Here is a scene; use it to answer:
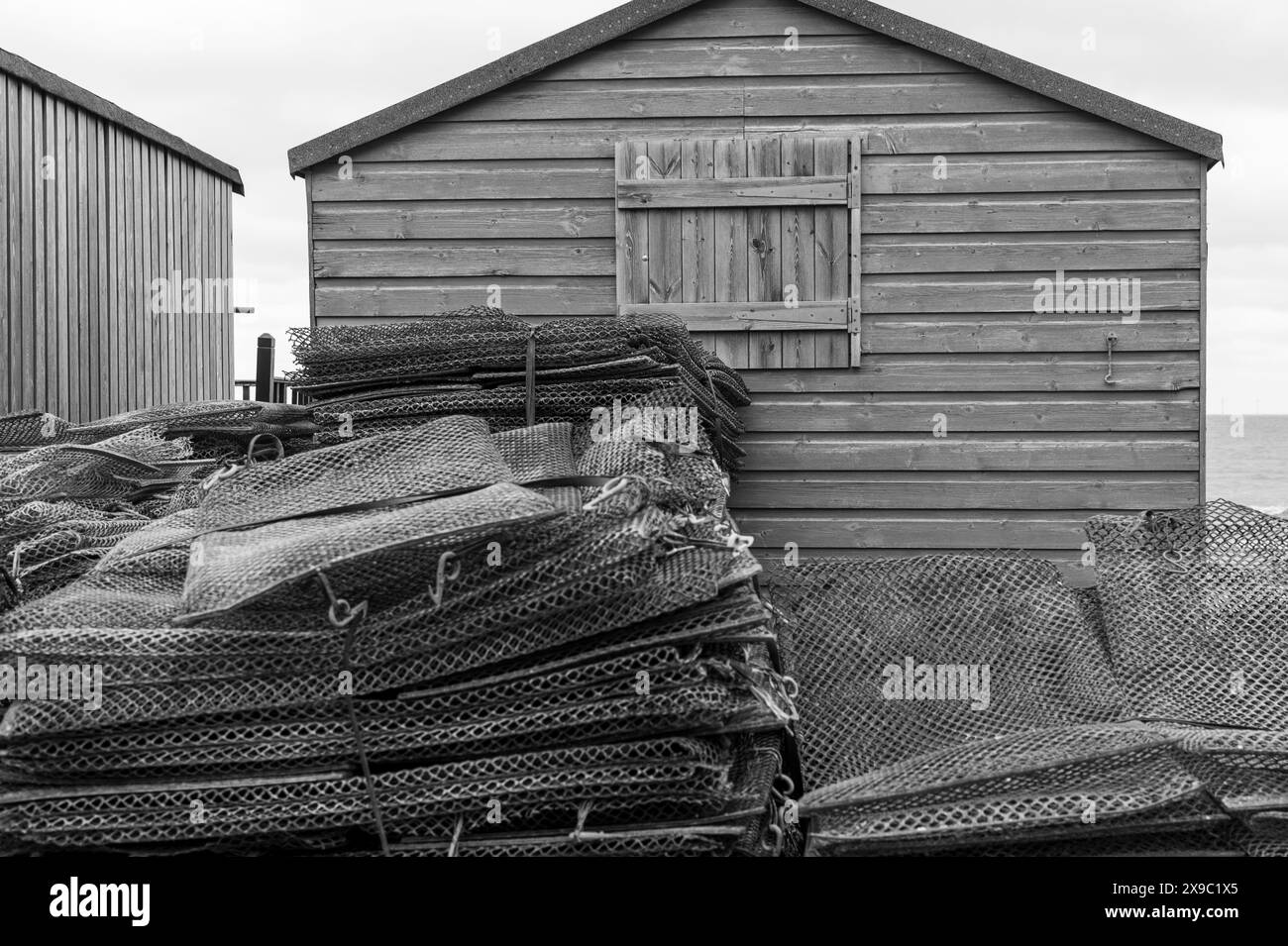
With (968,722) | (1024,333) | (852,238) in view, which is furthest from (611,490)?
(1024,333)

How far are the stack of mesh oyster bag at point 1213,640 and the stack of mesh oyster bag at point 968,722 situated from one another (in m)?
0.07

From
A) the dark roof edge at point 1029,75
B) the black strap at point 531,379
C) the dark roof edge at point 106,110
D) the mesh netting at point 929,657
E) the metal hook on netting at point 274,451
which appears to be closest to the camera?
the mesh netting at point 929,657

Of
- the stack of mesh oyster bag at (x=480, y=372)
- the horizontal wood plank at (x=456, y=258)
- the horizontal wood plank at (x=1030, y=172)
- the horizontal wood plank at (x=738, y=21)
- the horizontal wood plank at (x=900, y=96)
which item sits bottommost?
the stack of mesh oyster bag at (x=480, y=372)

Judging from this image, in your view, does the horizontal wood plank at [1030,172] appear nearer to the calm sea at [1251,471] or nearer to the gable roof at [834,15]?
the gable roof at [834,15]

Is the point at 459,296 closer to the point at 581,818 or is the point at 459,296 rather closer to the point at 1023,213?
the point at 1023,213

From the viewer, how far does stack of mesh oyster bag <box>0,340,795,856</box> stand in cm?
226

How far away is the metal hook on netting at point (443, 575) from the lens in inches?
88.5

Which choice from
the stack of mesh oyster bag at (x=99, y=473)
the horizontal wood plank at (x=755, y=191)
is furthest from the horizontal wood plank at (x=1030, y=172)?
the stack of mesh oyster bag at (x=99, y=473)

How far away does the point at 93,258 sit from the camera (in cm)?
946

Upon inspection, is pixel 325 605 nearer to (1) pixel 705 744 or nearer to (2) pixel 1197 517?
(1) pixel 705 744

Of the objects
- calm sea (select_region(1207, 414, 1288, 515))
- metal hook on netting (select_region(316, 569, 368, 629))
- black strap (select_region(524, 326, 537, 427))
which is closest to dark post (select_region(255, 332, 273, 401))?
black strap (select_region(524, 326, 537, 427))

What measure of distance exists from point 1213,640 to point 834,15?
18.3ft

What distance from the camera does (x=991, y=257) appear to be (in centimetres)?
770

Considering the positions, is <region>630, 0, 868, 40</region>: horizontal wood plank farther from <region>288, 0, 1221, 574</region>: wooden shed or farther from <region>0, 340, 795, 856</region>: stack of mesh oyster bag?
<region>0, 340, 795, 856</region>: stack of mesh oyster bag
